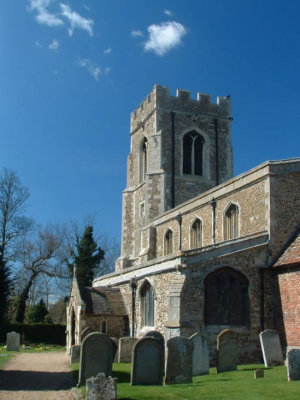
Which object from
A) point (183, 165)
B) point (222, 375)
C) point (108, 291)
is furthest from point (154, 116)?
point (222, 375)

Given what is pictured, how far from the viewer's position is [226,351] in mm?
14070

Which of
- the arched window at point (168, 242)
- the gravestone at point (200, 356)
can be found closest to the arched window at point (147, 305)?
the arched window at point (168, 242)

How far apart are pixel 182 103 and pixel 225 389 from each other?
84.0 feet

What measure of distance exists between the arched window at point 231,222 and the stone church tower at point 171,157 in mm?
10455

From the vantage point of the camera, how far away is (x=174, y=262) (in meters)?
17.4

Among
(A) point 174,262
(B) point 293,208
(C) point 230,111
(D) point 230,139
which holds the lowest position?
(A) point 174,262

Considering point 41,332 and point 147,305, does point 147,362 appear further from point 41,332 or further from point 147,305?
point 41,332

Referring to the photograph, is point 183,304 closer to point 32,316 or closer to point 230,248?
point 230,248

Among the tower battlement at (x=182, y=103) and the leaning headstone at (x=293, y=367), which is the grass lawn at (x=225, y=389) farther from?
the tower battlement at (x=182, y=103)

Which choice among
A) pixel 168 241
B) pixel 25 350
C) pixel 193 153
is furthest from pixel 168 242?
pixel 25 350

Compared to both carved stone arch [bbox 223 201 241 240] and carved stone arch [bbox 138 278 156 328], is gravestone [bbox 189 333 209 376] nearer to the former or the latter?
carved stone arch [bbox 138 278 156 328]

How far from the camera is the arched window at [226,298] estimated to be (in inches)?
667

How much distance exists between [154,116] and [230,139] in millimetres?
5746

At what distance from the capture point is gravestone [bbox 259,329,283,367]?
48.9 feet
